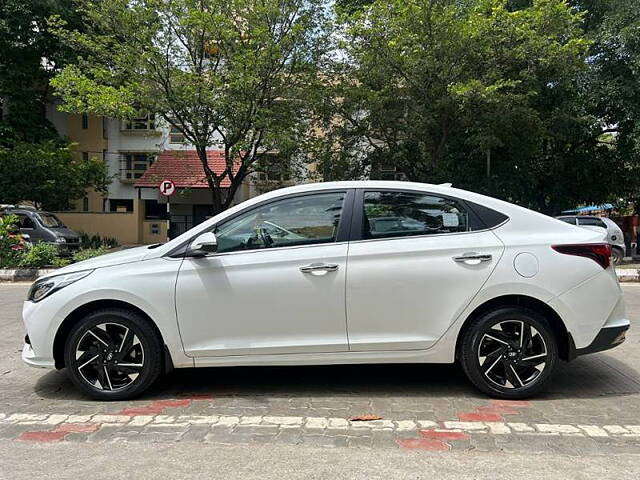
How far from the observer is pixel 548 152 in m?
22.2

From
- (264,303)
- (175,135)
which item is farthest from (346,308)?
(175,135)

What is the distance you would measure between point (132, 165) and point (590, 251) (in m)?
33.2

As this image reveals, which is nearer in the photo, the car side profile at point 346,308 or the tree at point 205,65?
the car side profile at point 346,308

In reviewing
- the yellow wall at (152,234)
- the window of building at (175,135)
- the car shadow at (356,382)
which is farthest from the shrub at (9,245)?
the yellow wall at (152,234)

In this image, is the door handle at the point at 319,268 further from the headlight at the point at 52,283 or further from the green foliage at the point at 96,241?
the green foliage at the point at 96,241

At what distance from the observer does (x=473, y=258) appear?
425 centimetres

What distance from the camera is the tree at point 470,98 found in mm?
15578

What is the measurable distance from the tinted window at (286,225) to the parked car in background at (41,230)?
1460 cm

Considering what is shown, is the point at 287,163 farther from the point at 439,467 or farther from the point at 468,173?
the point at 439,467

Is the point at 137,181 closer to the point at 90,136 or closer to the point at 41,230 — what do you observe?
the point at 90,136

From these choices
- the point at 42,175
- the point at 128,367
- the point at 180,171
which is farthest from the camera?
the point at 180,171

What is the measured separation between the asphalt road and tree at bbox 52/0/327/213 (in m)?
12.7

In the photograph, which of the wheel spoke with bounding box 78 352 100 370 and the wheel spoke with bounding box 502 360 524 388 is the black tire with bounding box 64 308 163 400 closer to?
the wheel spoke with bounding box 78 352 100 370

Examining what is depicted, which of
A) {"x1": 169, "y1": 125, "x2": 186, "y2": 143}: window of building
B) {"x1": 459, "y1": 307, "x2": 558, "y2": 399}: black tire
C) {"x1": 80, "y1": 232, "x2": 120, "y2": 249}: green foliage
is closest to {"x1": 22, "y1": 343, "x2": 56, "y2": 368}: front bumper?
{"x1": 459, "y1": 307, "x2": 558, "y2": 399}: black tire
